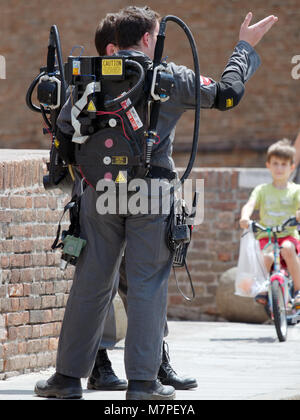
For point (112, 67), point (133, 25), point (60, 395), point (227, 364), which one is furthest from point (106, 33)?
point (227, 364)

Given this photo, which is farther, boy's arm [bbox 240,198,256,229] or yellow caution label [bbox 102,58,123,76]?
boy's arm [bbox 240,198,256,229]

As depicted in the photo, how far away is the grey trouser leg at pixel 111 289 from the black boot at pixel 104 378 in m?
0.56

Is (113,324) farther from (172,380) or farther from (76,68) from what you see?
(76,68)

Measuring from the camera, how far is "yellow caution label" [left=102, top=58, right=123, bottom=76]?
4.63m

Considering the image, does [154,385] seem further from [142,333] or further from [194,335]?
[194,335]

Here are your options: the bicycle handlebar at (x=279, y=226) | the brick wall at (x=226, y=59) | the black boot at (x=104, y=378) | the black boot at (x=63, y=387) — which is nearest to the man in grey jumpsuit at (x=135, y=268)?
the black boot at (x=63, y=387)

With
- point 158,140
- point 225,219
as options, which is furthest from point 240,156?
point 158,140

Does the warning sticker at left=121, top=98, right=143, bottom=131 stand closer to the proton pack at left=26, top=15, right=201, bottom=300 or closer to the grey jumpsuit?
the proton pack at left=26, top=15, right=201, bottom=300

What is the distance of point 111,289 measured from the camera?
192 inches

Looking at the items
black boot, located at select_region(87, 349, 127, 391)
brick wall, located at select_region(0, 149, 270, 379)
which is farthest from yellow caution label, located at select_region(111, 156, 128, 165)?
brick wall, located at select_region(0, 149, 270, 379)

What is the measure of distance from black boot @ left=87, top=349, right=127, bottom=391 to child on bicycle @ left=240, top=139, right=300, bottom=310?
11.4ft

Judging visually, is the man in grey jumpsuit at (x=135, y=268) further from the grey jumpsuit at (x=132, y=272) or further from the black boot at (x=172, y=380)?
the black boot at (x=172, y=380)

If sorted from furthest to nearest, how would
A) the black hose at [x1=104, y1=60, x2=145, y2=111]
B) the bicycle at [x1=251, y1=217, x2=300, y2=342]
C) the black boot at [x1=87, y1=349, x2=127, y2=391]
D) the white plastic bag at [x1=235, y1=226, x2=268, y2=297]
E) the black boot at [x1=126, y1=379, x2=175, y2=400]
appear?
the white plastic bag at [x1=235, y1=226, x2=268, y2=297]
the bicycle at [x1=251, y1=217, x2=300, y2=342]
the black boot at [x1=87, y1=349, x2=127, y2=391]
the black boot at [x1=126, y1=379, x2=175, y2=400]
the black hose at [x1=104, y1=60, x2=145, y2=111]

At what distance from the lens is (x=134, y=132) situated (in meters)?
4.65
